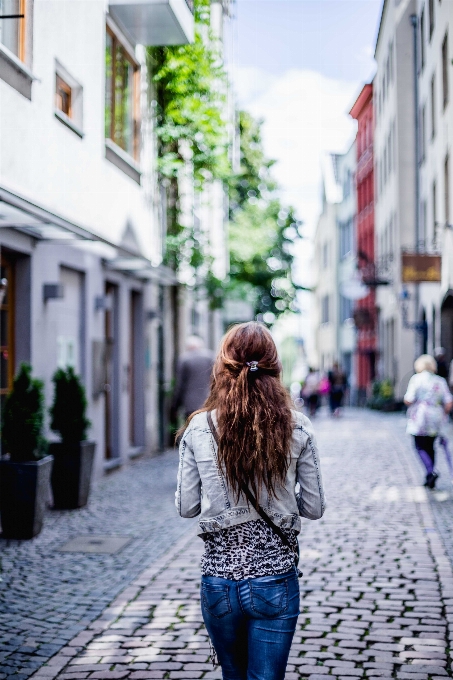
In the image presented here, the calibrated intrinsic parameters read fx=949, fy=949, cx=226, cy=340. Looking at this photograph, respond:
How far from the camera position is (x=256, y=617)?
3.05m

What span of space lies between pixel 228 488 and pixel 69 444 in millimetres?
7172

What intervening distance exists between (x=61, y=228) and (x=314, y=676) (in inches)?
208

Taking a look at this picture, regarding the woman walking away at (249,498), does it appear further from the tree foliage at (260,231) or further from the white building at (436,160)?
the tree foliage at (260,231)

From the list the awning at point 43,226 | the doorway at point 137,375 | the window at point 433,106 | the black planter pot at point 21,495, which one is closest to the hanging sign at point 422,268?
the window at point 433,106

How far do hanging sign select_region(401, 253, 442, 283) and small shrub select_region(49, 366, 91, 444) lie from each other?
13820mm

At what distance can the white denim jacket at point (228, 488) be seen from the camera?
315 cm

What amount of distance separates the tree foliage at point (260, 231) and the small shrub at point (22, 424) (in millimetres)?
24226

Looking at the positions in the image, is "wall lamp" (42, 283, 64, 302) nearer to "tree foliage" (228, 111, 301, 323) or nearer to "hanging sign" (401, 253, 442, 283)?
"hanging sign" (401, 253, 442, 283)

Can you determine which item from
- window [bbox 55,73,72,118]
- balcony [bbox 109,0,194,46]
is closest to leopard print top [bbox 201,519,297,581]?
window [bbox 55,73,72,118]

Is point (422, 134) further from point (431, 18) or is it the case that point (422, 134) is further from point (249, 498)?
point (249, 498)

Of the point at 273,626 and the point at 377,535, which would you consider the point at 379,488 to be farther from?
the point at 273,626

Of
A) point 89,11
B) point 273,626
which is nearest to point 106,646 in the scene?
point 273,626

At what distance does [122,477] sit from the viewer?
13.5m

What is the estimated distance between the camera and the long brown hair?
3137 millimetres
